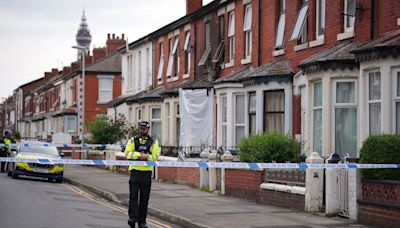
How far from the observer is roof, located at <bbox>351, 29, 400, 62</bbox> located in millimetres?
16312

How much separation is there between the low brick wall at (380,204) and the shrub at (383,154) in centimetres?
22

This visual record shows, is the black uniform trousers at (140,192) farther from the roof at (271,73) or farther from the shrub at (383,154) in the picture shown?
the roof at (271,73)

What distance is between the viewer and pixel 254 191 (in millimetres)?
19891

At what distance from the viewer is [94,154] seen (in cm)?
4325

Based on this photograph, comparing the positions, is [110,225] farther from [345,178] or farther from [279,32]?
[279,32]

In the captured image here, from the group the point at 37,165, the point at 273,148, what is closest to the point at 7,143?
the point at 37,165

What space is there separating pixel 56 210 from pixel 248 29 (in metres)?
12.5

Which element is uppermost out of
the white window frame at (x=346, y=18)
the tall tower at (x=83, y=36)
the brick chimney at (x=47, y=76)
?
the tall tower at (x=83, y=36)

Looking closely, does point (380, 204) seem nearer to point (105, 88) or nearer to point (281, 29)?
point (281, 29)

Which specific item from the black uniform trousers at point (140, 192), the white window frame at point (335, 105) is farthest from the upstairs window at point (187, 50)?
the black uniform trousers at point (140, 192)

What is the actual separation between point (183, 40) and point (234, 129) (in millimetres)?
10142

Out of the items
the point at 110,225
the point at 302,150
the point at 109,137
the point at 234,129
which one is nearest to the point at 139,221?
the point at 110,225

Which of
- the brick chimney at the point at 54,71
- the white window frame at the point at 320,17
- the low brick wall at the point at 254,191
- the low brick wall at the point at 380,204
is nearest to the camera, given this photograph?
the low brick wall at the point at 380,204

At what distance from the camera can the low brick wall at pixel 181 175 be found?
24.9 metres
